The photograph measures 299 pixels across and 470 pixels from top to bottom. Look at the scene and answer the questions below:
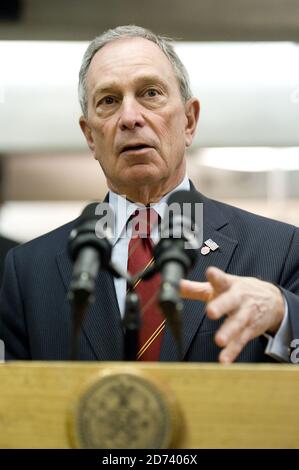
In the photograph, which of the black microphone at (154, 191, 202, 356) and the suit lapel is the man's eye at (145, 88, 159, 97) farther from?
the black microphone at (154, 191, 202, 356)

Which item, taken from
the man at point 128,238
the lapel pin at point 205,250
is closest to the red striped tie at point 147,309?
the man at point 128,238

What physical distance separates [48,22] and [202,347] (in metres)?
1.36

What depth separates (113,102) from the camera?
1828 mm

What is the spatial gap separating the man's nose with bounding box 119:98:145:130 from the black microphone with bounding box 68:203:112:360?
60 cm

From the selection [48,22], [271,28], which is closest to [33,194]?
[48,22]

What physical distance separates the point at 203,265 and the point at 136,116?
→ 1.22ft

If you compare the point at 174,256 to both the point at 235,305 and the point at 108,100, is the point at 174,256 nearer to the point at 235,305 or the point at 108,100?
the point at 235,305

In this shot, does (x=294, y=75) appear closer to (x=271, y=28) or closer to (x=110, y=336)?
(x=271, y=28)

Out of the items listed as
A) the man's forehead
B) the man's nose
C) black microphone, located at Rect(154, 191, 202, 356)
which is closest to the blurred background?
the man's forehead

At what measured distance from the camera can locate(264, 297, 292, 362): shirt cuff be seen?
1.32 m

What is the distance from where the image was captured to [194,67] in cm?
235

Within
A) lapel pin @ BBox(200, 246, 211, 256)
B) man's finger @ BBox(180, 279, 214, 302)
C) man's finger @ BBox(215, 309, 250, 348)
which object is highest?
man's finger @ BBox(180, 279, 214, 302)

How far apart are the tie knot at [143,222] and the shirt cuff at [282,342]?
448mm
